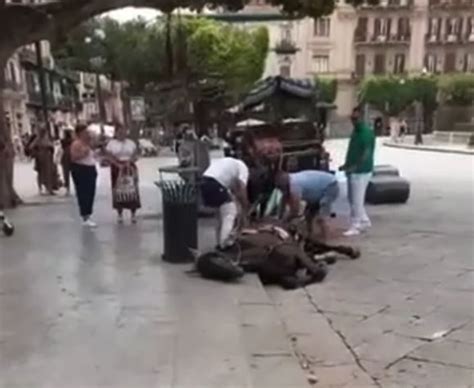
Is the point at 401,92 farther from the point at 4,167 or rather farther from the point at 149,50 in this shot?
the point at 4,167

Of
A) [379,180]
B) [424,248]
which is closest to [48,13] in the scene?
[379,180]

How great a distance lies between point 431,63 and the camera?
8169 cm

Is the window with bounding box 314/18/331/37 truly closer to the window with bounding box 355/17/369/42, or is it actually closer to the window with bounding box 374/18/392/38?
the window with bounding box 355/17/369/42

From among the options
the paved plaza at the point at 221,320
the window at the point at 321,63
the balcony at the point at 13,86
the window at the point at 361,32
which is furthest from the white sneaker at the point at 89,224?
the window at the point at 361,32

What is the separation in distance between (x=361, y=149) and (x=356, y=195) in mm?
633

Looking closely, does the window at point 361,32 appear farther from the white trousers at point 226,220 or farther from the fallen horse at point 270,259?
the fallen horse at point 270,259

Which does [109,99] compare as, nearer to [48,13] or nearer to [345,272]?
[48,13]

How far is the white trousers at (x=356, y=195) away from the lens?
10359mm

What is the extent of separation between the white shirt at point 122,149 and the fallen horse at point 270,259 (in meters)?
3.82

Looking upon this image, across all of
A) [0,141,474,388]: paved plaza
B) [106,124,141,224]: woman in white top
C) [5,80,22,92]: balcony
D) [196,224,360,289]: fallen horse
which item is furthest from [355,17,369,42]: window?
[196,224,360,289]: fallen horse

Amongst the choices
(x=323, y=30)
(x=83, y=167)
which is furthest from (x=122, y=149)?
(x=323, y=30)

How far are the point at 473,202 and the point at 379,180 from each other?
1.93m

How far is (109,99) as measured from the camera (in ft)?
182

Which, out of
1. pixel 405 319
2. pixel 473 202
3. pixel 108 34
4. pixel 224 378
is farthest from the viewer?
pixel 108 34
